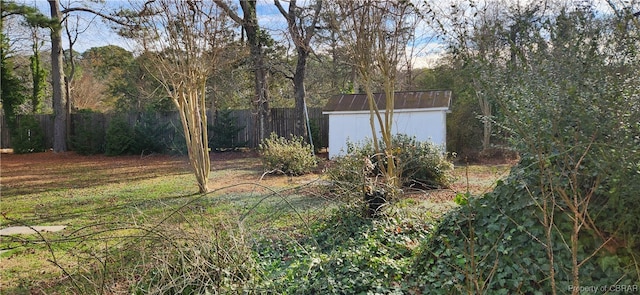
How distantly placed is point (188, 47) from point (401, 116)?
7323 millimetres

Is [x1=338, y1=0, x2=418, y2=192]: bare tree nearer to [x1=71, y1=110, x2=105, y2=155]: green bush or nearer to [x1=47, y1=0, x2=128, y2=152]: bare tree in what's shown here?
[x1=47, y1=0, x2=128, y2=152]: bare tree

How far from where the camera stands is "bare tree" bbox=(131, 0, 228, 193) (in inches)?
273

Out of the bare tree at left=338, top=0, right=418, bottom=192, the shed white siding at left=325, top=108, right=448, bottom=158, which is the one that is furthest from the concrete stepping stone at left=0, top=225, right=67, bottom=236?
the shed white siding at left=325, top=108, right=448, bottom=158

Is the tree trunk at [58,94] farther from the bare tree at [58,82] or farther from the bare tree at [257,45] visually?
the bare tree at [257,45]

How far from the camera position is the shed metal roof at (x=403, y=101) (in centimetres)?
1237

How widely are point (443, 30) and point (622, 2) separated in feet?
3.31

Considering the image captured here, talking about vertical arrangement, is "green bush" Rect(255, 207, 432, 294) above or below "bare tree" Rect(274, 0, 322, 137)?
below

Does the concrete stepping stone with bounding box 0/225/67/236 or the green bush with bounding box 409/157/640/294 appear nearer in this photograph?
the green bush with bounding box 409/157/640/294

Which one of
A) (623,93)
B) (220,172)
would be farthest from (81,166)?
(623,93)

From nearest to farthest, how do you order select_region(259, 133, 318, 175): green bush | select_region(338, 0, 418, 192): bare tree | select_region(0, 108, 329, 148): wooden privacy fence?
select_region(338, 0, 418, 192): bare tree < select_region(259, 133, 318, 175): green bush < select_region(0, 108, 329, 148): wooden privacy fence

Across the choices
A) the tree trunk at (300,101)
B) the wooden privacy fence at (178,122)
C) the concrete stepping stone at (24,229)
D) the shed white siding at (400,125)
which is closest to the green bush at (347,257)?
the concrete stepping stone at (24,229)

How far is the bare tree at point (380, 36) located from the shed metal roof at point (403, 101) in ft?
21.0

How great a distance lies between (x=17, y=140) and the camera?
1622cm

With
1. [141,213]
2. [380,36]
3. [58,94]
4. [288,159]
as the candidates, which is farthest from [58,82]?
[141,213]
